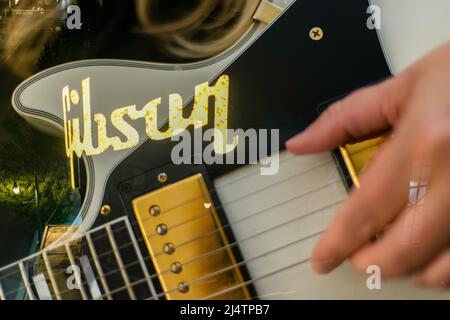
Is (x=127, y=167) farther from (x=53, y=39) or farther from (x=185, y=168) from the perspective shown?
(x=53, y=39)

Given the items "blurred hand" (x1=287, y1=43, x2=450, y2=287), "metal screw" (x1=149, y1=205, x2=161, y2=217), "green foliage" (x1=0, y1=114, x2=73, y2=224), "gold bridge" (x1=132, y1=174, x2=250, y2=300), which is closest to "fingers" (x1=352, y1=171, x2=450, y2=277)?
"blurred hand" (x1=287, y1=43, x2=450, y2=287)

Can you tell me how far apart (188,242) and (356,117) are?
34 cm

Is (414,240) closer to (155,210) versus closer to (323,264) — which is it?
(323,264)

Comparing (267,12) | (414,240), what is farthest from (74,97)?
(414,240)

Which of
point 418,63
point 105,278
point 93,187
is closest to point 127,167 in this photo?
point 93,187

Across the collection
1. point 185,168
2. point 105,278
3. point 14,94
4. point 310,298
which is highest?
point 14,94

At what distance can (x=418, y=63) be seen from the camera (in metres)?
0.75

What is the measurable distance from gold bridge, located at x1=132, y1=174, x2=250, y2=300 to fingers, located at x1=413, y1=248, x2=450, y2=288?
280mm

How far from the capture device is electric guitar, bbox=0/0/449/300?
817 millimetres

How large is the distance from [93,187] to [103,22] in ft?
0.95

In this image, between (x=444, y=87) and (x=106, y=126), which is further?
(x=106, y=126)

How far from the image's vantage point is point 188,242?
0.83 m

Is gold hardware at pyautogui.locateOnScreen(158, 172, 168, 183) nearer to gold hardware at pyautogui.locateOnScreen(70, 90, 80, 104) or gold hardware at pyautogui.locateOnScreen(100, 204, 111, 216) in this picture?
gold hardware at pyautogui.locateOnScreen(100, 204, 111, 216)

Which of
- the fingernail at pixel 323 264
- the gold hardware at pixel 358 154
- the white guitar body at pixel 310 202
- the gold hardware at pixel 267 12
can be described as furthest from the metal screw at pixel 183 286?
the gold hardware at pixel 267 12
